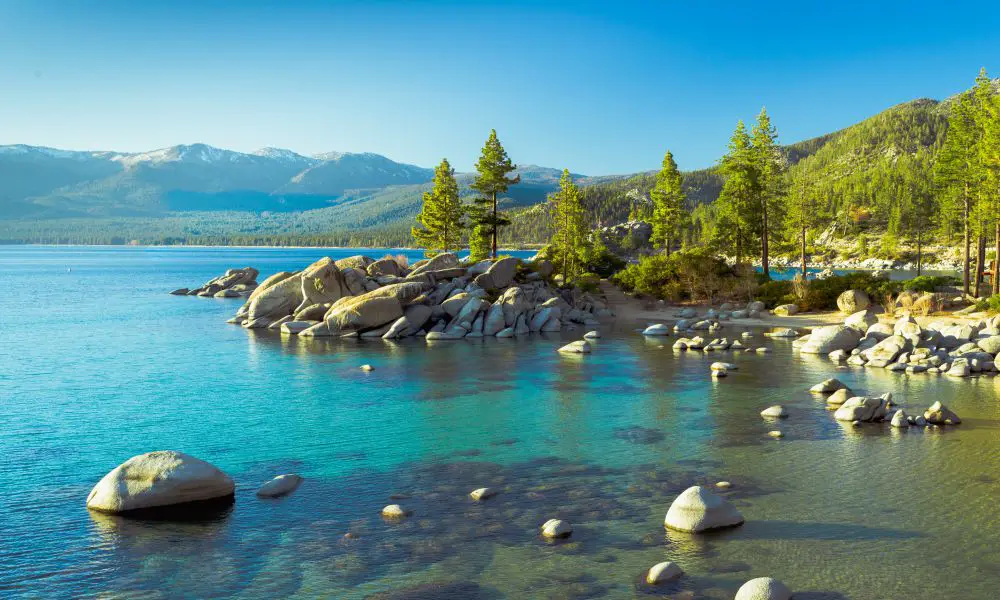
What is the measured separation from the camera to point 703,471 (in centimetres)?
1945

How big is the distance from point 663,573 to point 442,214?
67.8 meters

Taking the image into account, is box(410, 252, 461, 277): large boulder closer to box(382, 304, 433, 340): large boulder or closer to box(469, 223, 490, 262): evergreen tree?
box(382, 304, 433, 340): large boulder

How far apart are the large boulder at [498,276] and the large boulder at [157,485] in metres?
42.8

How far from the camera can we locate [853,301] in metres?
55.5

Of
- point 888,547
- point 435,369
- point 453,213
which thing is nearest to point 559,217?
point 453,213

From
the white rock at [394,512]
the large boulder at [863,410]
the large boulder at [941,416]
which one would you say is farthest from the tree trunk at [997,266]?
the white rock at [394,512]

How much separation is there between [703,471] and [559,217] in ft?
184

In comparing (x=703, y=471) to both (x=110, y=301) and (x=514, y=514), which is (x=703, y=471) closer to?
(x=514, y=514)

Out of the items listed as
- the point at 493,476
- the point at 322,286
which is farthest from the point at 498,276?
the point at 493,476

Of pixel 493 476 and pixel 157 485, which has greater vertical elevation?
pixel 157 485

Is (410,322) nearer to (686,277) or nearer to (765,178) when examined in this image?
(686,277)

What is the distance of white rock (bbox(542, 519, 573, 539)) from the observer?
14.6 meters

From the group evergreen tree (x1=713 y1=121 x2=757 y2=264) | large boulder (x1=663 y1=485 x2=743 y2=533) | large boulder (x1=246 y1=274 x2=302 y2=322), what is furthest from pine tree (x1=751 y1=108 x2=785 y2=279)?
large boulder (x1=663 y1=485 x2=743 y2=533)

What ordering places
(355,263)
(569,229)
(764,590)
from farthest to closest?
(569,229)
(355,263)
(764,590)
